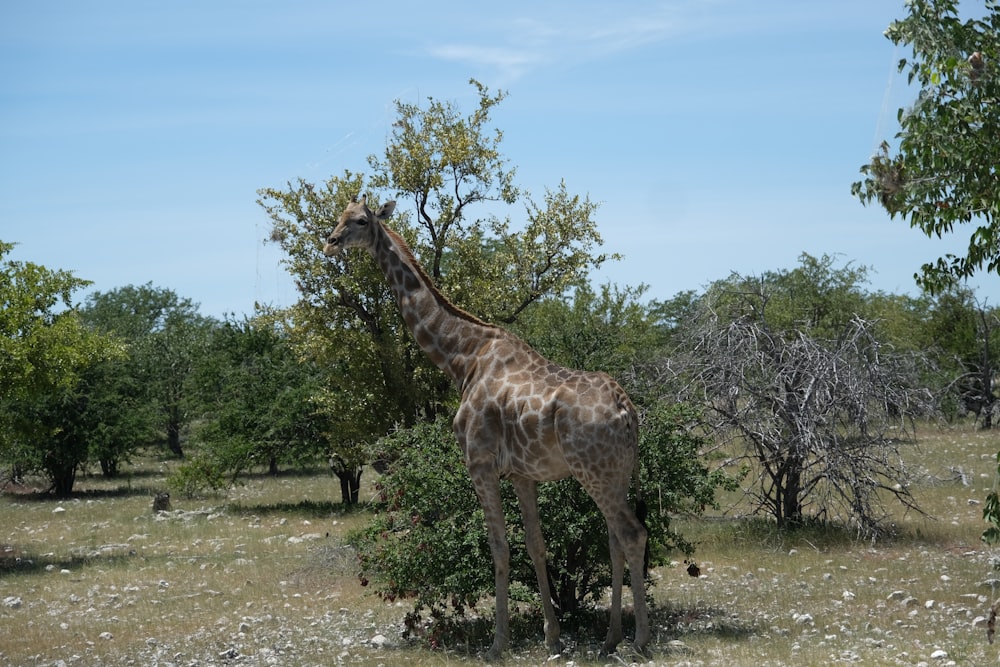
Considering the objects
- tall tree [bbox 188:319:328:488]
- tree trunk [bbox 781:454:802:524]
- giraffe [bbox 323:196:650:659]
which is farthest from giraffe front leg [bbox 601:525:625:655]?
tall tree [bbox 188:319:328:488]

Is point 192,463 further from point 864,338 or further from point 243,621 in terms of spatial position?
point 864,338

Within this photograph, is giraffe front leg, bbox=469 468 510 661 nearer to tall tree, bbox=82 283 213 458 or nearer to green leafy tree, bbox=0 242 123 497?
green leafy tree, bbox=0 242 123 497

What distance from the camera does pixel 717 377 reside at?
17844mm

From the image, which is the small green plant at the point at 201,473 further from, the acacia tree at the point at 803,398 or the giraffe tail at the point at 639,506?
the giraffe tail at the point at 639,506

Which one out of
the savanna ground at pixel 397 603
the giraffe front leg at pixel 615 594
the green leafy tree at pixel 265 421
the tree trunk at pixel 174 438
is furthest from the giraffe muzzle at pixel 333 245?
the tree trunk at pixel 174 438

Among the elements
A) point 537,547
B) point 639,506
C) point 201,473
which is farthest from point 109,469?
point 639,506

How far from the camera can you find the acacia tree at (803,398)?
56.7 feet

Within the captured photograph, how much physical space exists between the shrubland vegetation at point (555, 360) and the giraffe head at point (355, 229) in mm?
2501

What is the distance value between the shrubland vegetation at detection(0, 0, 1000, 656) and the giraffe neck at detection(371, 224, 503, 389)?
1.42m

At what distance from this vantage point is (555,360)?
704 inches

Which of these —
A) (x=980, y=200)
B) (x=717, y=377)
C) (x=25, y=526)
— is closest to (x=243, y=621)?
(x=717, y=377)

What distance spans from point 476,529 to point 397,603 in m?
3.64

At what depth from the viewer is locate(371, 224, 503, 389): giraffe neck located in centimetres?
1146

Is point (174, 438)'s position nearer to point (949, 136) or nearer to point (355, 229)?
point (355, 229)
